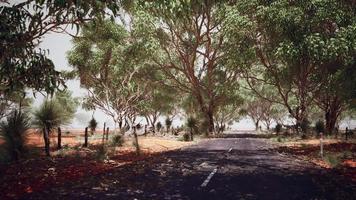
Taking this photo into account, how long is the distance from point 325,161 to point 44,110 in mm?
14061

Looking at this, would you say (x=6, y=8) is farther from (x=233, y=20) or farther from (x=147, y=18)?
(x=147, y=18)

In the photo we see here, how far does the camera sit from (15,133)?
16.4 meters

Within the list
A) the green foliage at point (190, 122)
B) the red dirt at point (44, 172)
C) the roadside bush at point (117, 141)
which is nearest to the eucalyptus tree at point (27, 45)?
the red dirt at point (44, 172)

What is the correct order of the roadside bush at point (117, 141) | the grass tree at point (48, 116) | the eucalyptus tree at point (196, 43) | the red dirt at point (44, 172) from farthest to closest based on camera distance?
the eucalyptus tree at point (196, 43) < the roadside bush at point (117, 141) < the grass tree at point (48, 116) < the red dirt at point (44, 172)

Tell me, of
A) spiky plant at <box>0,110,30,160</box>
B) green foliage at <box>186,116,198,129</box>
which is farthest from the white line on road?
green foliage at <box>186,116,198,129</box>

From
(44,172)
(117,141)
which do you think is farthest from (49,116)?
(117,141)

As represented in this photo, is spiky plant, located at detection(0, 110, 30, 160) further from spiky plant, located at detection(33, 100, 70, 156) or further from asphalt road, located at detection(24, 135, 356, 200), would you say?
asphalt road, located at detection(24, 135, 356, 200)

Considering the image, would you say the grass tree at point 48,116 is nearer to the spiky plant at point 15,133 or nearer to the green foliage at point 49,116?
the green foliage at point 49,116

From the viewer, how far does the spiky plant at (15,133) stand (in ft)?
53.1

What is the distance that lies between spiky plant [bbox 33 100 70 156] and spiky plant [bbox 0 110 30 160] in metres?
2.38

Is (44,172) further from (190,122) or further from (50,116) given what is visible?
(190,122)

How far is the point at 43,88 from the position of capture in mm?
12562

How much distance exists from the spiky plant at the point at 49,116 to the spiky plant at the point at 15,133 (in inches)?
93.5

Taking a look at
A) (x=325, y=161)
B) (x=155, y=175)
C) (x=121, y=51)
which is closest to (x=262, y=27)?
(x=121, y=51)
